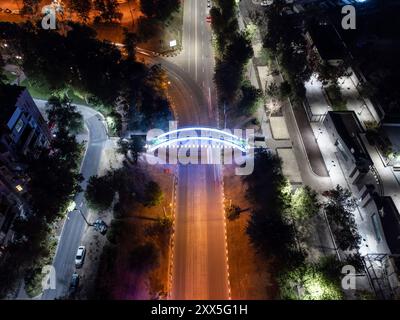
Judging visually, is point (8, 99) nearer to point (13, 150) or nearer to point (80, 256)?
point (13, 150)

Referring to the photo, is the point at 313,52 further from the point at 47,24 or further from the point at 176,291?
the point at 47,24

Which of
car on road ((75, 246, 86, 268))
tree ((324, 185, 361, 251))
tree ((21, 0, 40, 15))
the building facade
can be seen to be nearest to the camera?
tree ((324, 185, 361, 251))

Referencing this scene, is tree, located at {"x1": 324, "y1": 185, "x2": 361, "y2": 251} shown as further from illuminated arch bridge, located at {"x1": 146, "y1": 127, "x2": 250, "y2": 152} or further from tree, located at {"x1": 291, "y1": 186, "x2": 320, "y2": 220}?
illuminated arch bridge, located at {"x1": 146, "y1": 127, "x2": 250, "y2": 152}

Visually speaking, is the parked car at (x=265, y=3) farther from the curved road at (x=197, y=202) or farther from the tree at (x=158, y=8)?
the tree at (x=158, y=8)

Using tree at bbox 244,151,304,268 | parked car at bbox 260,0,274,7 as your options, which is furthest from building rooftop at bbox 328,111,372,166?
parked car at bbox 260,0,274,7

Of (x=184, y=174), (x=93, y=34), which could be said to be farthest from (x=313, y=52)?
(x=93, y=34)

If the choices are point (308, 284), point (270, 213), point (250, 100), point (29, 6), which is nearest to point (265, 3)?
point (250, 100)

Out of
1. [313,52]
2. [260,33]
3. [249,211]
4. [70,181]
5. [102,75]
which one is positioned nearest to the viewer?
[70,181]
